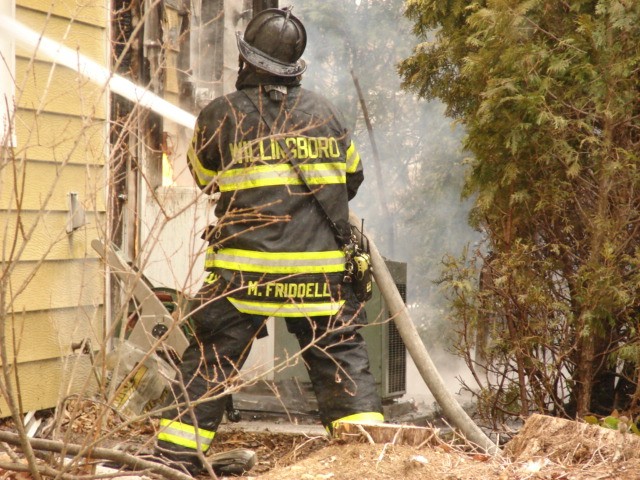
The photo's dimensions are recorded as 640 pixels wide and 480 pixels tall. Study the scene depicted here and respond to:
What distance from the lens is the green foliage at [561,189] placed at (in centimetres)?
509

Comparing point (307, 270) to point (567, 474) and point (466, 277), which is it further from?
point (567, 474)

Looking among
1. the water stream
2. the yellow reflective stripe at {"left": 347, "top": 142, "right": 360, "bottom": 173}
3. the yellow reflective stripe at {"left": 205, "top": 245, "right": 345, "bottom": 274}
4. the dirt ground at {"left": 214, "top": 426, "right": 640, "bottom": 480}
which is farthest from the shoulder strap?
the dirt ground at {"left": 214, "top": 426, "right": 640, "bottom": 480}

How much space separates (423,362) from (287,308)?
92 cm

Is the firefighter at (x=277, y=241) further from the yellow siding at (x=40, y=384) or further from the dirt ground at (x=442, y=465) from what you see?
the yellow siding at (x=40, y=384)

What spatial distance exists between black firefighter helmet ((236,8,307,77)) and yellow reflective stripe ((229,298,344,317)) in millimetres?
1176

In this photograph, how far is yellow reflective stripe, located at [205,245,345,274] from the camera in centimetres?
462

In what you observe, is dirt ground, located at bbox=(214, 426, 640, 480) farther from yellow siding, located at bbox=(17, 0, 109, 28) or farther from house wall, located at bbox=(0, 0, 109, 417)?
yellow siding, located at bbox=(17, 0, 109, 28)

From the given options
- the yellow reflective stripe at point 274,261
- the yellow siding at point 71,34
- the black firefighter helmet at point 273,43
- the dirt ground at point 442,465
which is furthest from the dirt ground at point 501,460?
the yellow siding at point 71,34

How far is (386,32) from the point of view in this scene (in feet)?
65.0

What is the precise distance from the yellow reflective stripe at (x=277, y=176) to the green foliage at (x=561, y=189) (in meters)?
1.20

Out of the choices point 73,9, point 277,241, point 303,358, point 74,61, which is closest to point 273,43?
point 277,241

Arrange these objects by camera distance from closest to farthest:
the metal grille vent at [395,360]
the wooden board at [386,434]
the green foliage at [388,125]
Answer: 1. the wooden board at [386,434]
2. the metal grille vent at [395,360]
3. the green foliage at [388,125]

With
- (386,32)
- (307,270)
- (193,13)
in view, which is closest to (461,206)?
(386,32)

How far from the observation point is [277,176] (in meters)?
4.66
